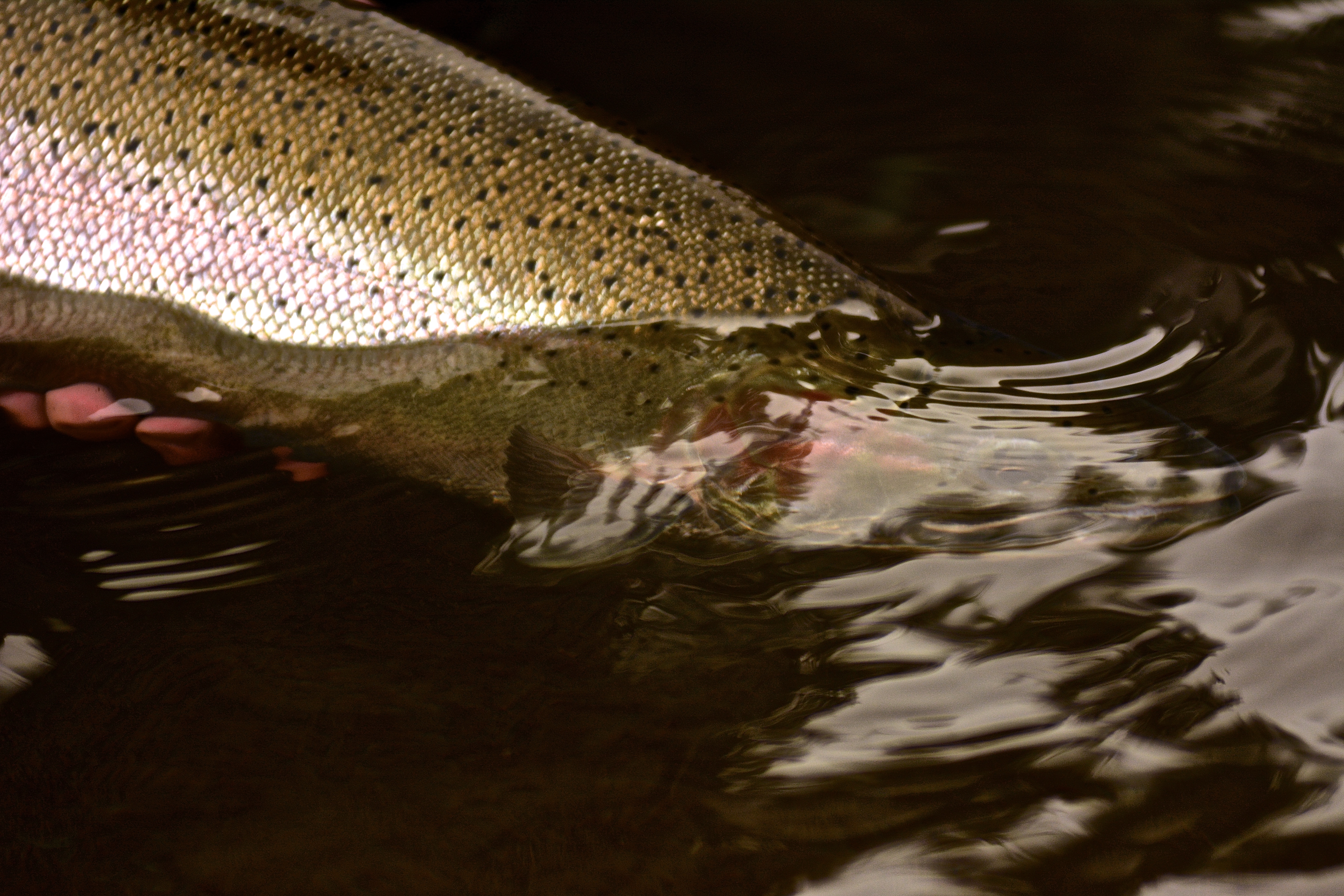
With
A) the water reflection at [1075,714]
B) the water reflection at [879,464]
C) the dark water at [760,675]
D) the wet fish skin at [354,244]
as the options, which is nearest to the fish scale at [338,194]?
the wet fish skin at [354,244]

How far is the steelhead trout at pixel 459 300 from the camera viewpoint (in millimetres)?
1652

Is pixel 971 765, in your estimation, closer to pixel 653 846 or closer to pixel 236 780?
pixel 653 846

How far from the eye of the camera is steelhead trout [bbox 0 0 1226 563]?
1652 mm

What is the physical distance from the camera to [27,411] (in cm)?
185

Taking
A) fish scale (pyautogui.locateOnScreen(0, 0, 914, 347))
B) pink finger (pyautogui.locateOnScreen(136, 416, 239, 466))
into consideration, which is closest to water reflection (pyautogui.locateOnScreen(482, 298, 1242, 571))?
fish scale (pyautogui.locateOnScreen(0, 0, 914, 347))

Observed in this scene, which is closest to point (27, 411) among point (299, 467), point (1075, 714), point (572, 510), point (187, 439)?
point (187, 439)

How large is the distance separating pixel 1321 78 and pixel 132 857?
9.55ft

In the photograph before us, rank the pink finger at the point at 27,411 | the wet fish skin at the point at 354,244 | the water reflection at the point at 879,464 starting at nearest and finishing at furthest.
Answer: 1. the water reflection at the point at 879,464
2. the wet fish skin at the point at 354,244
3. the pink finger at the point at 27,411

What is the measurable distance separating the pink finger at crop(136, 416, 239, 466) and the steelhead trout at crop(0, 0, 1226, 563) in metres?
0.03

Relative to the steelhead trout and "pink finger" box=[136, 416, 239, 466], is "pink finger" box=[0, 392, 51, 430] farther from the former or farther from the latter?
"pink finger" box=[136, 416, 239, 466]

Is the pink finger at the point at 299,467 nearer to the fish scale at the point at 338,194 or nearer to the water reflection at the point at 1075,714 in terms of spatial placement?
the fish scale at the point at 338,194

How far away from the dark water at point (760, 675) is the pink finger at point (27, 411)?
3 centimetres

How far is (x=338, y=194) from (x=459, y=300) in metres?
0.28

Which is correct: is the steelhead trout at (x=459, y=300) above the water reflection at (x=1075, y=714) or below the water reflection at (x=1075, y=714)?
above
